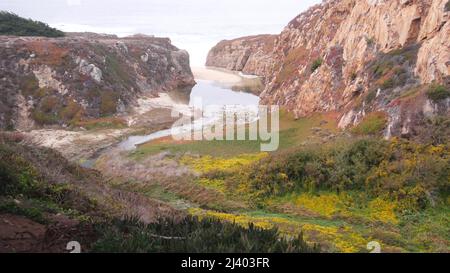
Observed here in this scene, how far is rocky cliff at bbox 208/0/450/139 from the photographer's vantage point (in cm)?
2539

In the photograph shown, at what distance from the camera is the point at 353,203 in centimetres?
1936

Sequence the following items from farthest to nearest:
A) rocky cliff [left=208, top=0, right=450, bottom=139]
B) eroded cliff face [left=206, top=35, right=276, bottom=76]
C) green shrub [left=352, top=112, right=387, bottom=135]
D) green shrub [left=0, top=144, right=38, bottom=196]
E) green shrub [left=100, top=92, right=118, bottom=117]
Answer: eroded cliff face [left=206, top=35, right=276, bottom=76]
green shrub [left=100, top=92, right=118, bottom=117]
green shrub [left=352, top=112, right=387, bottom=135]
rocky cliff [left=208, top=0, right=450, bottom=139]
green shrub [left=0, top=144, right=38, bottom=196]

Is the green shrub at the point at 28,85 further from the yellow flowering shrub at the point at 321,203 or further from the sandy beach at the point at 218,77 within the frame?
the sandy beach at the point at 218,77

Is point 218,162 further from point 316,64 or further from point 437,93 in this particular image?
point 316,64

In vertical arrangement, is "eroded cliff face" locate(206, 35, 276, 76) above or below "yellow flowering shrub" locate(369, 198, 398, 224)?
A: above

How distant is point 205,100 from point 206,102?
1.77 metres

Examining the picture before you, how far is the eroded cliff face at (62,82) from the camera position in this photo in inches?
1745

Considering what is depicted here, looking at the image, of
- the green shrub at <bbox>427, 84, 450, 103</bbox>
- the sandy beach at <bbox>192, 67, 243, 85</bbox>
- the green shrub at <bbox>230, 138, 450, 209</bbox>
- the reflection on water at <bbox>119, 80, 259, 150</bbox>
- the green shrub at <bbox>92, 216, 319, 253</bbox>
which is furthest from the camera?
the sandy beach at <bbox>192, 67, 243, 85</bbox>

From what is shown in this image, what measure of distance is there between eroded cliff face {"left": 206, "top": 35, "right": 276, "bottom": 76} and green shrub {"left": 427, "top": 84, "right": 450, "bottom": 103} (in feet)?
202

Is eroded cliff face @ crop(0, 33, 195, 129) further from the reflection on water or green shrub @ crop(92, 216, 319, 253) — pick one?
green shrub @ crop(92, 216, 319, 253)

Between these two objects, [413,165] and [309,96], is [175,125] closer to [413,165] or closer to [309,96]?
[309,96]

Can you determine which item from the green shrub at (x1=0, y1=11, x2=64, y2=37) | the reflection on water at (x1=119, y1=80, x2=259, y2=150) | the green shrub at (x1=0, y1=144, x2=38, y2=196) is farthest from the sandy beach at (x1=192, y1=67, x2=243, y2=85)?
the green shrub at (x1=0, y1=144, x2=38, y2=196)
